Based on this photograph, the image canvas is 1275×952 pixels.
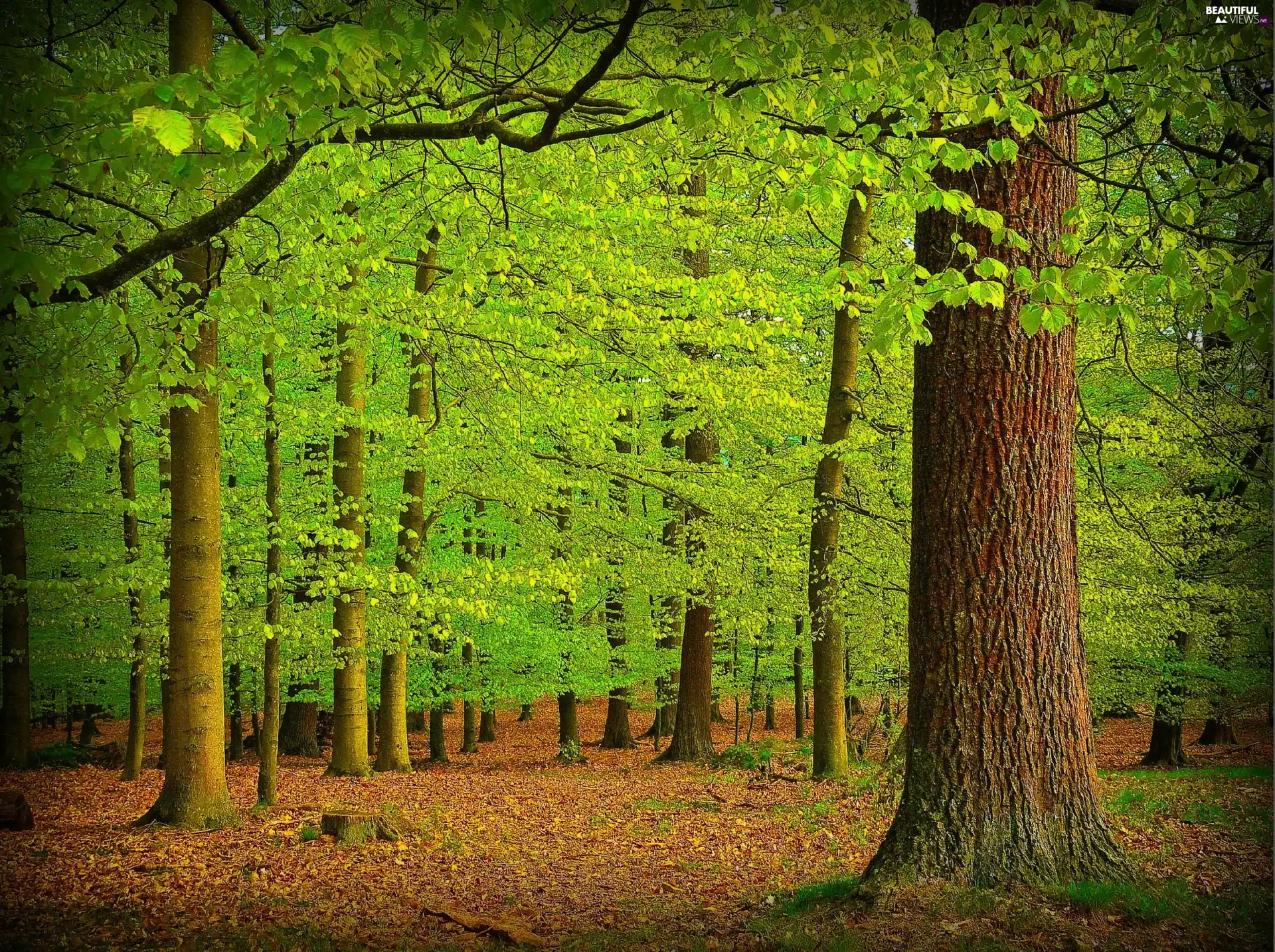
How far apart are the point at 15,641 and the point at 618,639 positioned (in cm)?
1052

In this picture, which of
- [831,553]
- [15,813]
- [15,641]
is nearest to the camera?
[15,813]

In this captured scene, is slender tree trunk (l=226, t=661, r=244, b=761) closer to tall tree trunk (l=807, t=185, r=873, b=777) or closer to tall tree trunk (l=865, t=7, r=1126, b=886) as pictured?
tall tree trunk (l=807, t=185, r=873, b=777)

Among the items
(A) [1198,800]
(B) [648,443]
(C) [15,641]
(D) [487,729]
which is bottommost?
(D) [487,729]

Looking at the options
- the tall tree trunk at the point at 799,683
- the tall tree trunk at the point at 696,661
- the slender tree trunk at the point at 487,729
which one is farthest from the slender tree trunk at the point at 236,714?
the tall tree trunk at the point at 799,683

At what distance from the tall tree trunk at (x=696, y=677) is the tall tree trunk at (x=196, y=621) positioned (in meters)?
8.16

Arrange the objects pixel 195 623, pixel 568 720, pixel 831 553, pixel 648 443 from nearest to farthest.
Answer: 1. pixel 195 623
2. pixel 831 553
3. pixel 648 443
4. pixel 568 720

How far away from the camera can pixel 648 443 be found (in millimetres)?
16906

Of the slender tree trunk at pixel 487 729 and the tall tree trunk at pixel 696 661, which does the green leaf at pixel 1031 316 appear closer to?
the tall tree trunk at pixel 696 661

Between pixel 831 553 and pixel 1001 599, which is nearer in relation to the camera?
pixel 1001 599

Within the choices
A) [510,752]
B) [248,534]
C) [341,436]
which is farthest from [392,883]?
[510,752]

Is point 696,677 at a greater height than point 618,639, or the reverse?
point 618,639

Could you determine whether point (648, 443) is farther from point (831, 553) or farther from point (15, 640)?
point (15, 640)

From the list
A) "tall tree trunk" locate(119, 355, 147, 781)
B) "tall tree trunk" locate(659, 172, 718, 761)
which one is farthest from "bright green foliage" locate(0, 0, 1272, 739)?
"tall tree trunk" locate(659, 172, 718, 761)

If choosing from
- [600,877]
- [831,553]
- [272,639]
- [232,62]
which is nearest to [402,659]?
[272,639]
